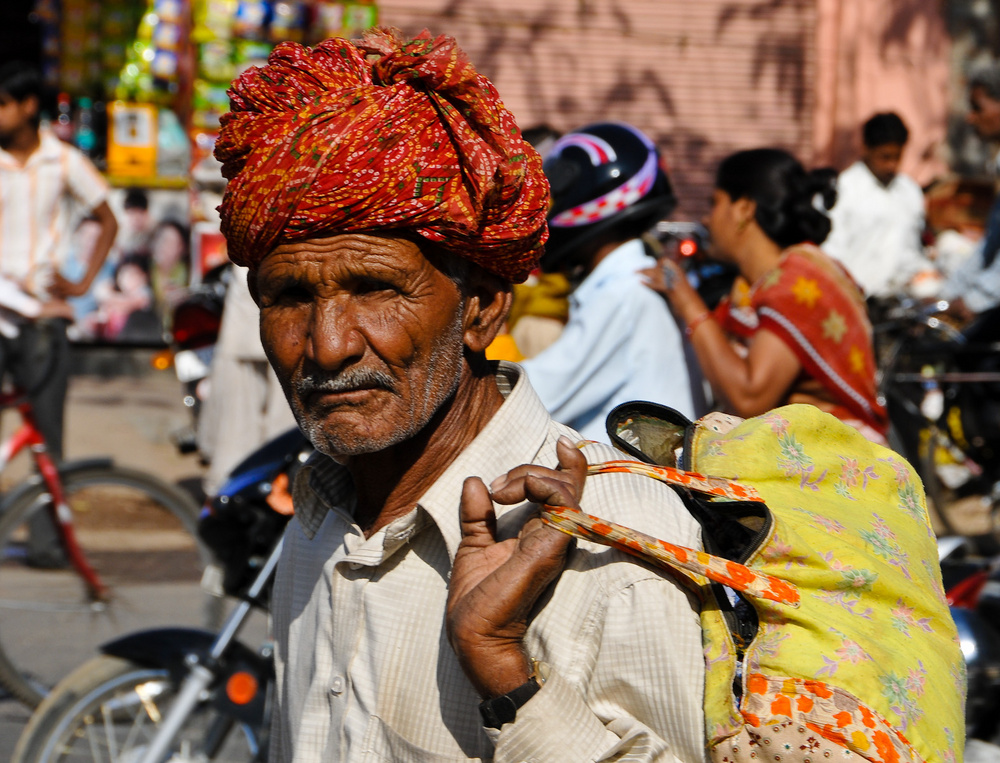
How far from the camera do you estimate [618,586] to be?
135 cm

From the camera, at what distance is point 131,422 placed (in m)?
8.85

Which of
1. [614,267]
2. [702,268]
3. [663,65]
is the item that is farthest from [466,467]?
[663,65]

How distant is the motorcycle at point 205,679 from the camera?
125 inches

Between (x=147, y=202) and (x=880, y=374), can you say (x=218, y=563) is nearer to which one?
(x=880, y=374)

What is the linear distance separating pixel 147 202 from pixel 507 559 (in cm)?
907

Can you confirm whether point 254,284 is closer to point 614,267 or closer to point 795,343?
point 614,267

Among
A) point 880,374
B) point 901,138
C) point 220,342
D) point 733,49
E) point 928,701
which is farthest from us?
point 733,49

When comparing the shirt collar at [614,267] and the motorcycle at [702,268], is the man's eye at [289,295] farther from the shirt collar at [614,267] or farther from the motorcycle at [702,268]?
the motorcycle at [702,268]

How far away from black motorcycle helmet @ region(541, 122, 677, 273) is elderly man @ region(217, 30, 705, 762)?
1.99 meters

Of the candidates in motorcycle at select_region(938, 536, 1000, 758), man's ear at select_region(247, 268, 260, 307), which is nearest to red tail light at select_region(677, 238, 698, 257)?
motorcycle at select_region(938, 536, 1000, 758)

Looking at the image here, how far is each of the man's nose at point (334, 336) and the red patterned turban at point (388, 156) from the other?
10 cm

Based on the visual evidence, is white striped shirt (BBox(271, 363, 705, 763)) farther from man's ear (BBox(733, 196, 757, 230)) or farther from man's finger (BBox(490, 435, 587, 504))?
man's ear (BBox(733, 196, 757, 230))

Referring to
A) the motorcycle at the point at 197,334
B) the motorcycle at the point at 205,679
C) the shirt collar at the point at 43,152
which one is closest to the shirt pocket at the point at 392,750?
the motorcycle at the point at 205,679

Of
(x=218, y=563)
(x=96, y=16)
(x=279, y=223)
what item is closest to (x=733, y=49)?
(x=96, y=16)
